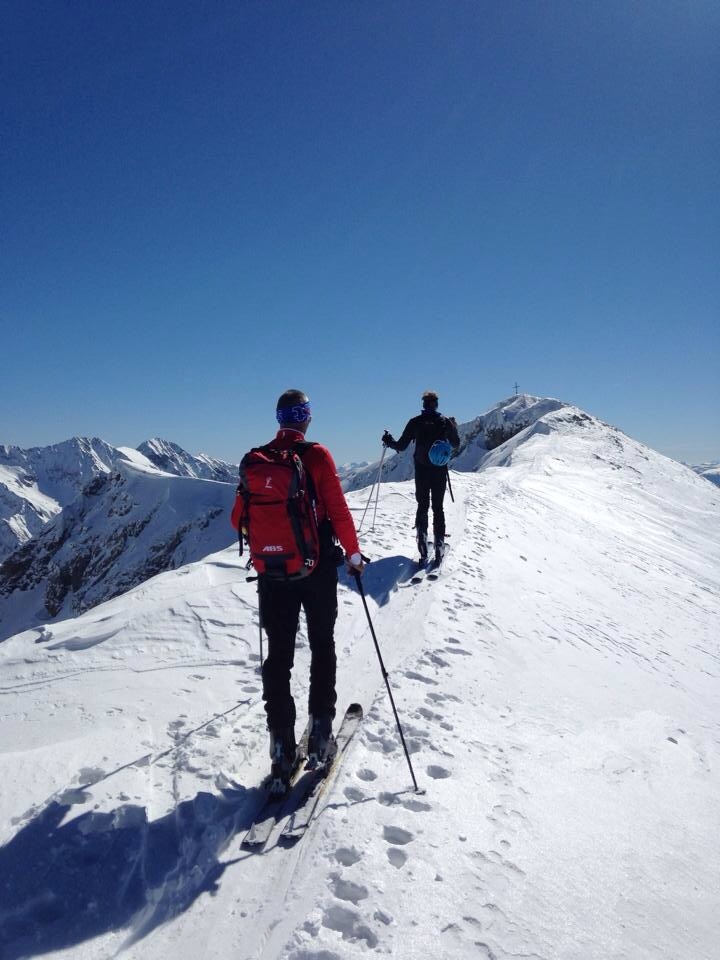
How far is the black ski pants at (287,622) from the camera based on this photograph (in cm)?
411

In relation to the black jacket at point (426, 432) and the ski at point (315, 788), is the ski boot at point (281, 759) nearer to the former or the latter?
the ski at point (315, 788)

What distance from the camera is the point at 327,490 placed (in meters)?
4.14

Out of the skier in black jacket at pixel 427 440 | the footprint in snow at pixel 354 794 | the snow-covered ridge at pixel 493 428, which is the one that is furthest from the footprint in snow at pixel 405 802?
the snow-covered ridge at pixel 493 428

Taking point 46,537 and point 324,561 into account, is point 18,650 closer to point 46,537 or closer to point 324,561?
point 324,561

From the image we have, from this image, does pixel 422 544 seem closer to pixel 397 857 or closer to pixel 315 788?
pixel 315 788

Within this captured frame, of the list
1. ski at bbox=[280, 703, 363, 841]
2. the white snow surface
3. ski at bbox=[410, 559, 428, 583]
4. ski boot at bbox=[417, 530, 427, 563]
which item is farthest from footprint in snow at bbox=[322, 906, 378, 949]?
ski boot at bbox=[417, 530, 427, 563]

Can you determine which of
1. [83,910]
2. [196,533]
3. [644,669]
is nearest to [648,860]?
[83,910]

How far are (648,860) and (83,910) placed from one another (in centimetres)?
393

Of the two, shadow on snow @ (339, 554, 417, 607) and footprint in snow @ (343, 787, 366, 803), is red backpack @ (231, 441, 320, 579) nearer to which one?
footprint in snow @ (343, 787, 366, 803)

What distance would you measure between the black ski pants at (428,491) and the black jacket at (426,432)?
131 mm

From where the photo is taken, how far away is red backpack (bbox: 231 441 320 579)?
3945 mm

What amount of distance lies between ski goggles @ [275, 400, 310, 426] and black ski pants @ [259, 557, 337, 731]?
1174mm

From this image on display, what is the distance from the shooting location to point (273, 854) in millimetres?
3463

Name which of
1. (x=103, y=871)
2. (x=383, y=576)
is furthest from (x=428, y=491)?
(x=103, y=871)
